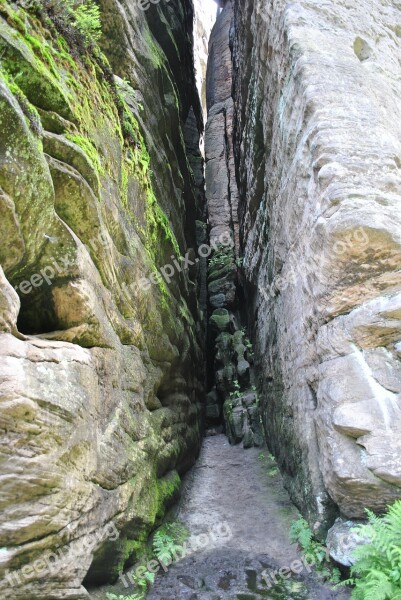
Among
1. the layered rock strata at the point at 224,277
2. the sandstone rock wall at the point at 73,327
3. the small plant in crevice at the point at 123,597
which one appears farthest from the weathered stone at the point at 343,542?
the layered rock strata at the point at 224,277

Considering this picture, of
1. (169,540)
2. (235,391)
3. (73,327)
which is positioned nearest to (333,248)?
(73,327)

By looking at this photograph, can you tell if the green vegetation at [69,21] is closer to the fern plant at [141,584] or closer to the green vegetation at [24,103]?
the green vegetation at [24,103]

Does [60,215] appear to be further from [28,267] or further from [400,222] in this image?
[400,222]

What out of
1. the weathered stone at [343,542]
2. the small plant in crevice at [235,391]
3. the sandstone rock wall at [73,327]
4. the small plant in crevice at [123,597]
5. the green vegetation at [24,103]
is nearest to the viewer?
the sandstone rock wall at [73,327]

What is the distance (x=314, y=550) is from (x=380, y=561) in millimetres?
1592

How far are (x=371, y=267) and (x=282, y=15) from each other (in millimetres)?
5974

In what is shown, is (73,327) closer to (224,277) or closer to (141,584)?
(141,584)

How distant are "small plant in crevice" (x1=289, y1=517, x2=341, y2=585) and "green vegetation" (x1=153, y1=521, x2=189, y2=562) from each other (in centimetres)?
165

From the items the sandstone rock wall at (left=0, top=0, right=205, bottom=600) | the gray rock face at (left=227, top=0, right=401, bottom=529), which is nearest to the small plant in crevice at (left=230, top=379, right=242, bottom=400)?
the gray rock face at (left=227, top=0, right=401, bottom=529)

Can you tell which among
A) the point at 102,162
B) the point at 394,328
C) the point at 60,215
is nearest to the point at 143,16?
the point at 102,162

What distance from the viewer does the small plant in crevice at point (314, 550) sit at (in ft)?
16.2

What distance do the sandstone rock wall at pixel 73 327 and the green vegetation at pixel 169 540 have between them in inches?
11.6

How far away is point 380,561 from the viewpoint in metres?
4.05

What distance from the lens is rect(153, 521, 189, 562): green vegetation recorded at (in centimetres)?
558
